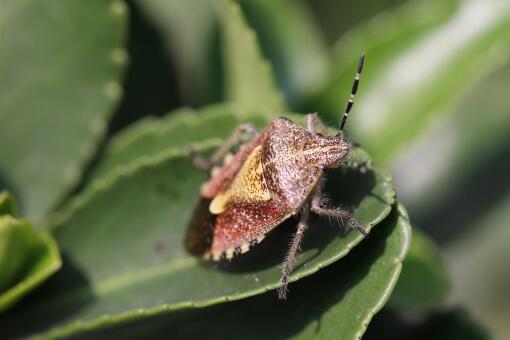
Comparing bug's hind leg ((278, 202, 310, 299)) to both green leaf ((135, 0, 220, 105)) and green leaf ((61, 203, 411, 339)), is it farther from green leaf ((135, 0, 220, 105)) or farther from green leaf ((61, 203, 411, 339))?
green leaf ((135, 0, 220, 105))

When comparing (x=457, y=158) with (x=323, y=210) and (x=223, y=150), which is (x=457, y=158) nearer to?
(x=323, y=210)

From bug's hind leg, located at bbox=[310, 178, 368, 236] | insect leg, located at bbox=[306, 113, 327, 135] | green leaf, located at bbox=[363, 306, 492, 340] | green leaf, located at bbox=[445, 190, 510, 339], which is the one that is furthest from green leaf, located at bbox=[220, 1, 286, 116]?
green leaf, located at bbox=[445, 190, 510, 339]

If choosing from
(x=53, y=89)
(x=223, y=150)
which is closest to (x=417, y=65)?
(x=223, y=150)

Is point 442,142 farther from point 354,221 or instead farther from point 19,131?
point 19,131

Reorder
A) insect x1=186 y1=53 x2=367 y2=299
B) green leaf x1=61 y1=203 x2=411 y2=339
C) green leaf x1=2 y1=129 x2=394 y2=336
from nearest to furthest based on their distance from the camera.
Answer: green leaf x1=61 y1=203 x2=411 y2=339 → green leaf x1=2 y1=129 x2=394 y2=336 → insect x1=186 y1=53 x2=367 y2=299

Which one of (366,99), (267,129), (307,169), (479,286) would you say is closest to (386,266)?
(307,169)

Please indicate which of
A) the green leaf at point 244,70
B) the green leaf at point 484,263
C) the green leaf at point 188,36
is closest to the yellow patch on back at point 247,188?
the green leaf at point 244,70
